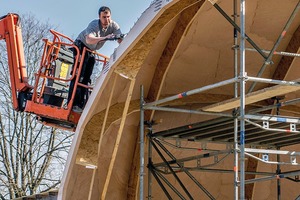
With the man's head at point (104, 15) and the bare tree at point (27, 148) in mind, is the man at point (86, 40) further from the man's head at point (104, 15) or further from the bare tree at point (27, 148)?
the bare tree at point (27, 148)

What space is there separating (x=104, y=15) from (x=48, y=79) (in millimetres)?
2051

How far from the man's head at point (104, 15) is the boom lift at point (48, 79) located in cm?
67

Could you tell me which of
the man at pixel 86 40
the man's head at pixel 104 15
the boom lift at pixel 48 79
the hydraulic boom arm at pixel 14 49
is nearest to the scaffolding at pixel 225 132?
the man at pixel 86 40

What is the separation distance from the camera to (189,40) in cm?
1182

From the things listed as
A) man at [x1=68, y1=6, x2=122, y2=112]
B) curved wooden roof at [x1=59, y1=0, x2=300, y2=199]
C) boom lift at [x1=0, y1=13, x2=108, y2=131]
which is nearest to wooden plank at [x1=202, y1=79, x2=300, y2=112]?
curved wooden roof at [x1=59, y1=0, x2=300, y2=199]

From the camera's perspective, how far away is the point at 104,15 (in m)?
12.5

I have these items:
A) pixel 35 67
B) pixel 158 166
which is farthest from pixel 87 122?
pixel 35 67

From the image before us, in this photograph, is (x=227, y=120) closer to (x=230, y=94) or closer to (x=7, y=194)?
(x=230, y=94)

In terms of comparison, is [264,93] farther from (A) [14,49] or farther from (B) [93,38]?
(A) [14,49]

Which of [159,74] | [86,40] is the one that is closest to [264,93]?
[159,74]

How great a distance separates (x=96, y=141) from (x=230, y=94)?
3.21m

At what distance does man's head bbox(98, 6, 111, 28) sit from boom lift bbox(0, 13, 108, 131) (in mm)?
668

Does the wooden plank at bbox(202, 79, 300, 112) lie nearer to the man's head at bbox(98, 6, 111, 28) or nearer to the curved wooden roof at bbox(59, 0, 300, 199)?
the curved wooden roof at bbox(59, 0, 300, 199)

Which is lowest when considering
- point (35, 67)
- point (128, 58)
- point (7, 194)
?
point (7, 194)
